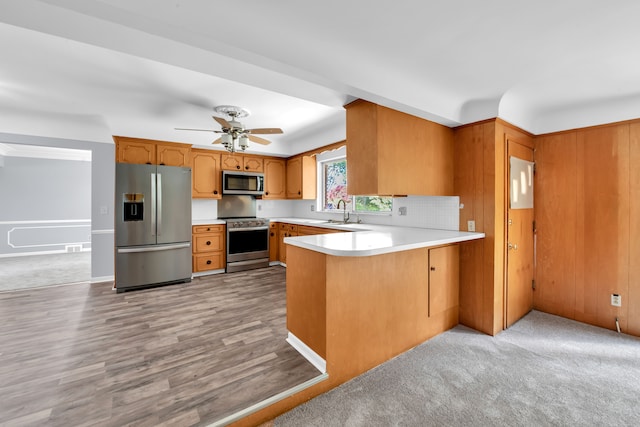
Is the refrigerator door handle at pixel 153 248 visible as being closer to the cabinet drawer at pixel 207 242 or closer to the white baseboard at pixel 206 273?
the cabinet drawer at pixel 207 242

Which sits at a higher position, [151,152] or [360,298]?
[151,152]

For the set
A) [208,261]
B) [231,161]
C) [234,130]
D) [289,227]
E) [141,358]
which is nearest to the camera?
[141,358]

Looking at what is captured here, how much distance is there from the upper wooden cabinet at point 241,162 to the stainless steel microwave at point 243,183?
14 cm

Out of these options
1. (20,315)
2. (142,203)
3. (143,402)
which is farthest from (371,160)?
(20,315)

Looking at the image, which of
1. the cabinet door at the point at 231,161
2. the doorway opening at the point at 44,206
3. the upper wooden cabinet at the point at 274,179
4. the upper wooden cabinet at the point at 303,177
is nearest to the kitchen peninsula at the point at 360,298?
the upper wooden cabinet at the point at 303,177

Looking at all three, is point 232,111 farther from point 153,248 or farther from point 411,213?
point 411,213

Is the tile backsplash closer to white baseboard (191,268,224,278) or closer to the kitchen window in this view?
the kitchen window

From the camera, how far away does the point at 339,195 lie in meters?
4.87

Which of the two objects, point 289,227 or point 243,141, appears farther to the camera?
point 289,227

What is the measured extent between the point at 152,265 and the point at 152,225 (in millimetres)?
585

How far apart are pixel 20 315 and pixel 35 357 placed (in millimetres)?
1322

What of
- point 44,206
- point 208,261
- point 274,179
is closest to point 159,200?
point 208,261

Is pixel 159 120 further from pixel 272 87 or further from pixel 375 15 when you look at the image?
pixel 375 15

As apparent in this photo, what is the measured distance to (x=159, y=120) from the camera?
3.87 metres
